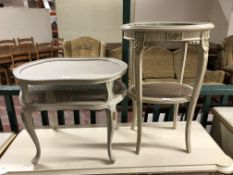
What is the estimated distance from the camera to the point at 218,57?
388 centimetres

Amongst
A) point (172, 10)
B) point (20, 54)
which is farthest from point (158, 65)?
point (20, 54)

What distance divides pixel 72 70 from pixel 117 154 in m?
0.46

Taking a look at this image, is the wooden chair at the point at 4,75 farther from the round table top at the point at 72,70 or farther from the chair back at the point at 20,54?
the round table top at the point at 72,70

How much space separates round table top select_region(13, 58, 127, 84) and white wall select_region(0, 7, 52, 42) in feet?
14.4

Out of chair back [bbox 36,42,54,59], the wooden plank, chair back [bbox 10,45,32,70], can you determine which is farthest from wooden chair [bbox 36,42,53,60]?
the wooden plank

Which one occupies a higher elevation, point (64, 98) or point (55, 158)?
point (64, 98)

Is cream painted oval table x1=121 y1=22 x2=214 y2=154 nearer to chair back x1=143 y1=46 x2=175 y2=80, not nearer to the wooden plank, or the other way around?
the wooden plank

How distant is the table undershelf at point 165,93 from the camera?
88 cm

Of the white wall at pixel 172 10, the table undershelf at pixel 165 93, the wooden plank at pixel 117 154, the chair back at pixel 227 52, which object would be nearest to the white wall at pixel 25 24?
the white wall at pixel 172 10

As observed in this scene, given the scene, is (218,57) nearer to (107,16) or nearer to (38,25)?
(107,16)

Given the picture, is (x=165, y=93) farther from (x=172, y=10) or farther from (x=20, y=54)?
(x=172, y=10)

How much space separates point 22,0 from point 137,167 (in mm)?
5928

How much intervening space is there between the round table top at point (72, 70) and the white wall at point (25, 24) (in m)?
4.40

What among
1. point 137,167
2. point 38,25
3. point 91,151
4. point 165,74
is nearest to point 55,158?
point 91,151
